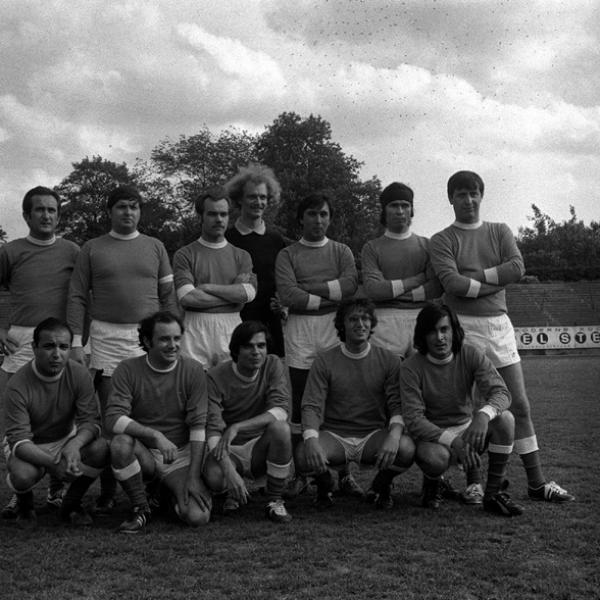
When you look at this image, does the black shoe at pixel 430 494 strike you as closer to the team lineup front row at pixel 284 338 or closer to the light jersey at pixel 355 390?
the team lineup front row at pixel 284 338

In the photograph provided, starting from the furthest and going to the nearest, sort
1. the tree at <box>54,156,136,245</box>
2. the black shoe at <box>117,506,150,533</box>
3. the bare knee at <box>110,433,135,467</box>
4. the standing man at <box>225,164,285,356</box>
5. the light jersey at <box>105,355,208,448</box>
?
the tree at <box>54,156,136,245</box>
the standing man at <box>225,164,285,356</box>
the light jersey at <box>105,355,208,448</box>
the bare knee at <box>110,433,135,467</box>
the black shoe at <box>117,506,150,533</box>

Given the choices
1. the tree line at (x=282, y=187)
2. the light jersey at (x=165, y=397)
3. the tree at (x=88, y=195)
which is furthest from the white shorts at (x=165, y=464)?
the tree at (x=88, y=195)

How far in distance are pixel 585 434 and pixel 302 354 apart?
3.77 meters

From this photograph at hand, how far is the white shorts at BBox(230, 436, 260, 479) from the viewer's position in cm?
471

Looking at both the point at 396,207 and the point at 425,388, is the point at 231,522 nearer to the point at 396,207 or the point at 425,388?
the point at 425,388

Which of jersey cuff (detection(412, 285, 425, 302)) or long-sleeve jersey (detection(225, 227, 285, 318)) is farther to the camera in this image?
long-sleeve jersey (detection(225, 227, 285, 318))

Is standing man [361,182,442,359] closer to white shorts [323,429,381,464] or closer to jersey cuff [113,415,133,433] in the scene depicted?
white shorts [323,429,381,464]

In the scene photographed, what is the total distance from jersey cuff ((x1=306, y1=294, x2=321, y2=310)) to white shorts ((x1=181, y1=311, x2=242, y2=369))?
1.86 ft

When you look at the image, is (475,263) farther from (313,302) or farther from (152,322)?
(152,322)

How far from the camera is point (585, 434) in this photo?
291 inches

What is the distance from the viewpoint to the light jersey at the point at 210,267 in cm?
511

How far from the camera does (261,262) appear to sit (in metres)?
5.56

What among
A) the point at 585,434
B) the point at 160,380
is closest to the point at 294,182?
the point at 585,434

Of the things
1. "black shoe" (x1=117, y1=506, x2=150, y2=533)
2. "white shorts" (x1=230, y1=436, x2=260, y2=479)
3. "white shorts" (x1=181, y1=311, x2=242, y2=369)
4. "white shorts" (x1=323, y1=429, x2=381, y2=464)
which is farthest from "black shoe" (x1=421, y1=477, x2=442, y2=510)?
"black shoe" (x1=117, y1=506, x2=150, y2=533)
